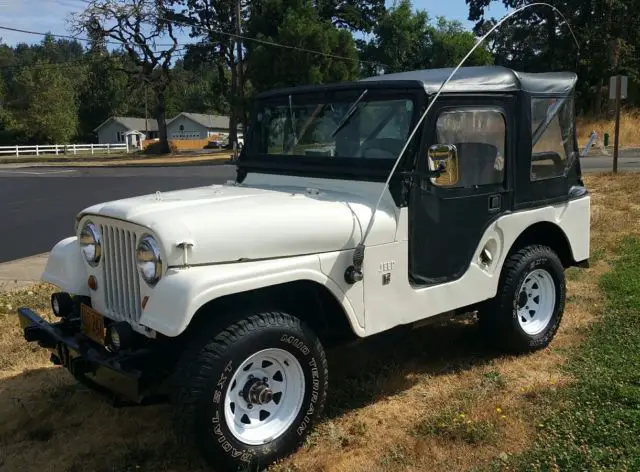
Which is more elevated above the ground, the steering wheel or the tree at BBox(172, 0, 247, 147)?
the tree at BBox(172, 0, 247, 147)

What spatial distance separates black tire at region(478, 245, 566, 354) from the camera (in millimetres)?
4426

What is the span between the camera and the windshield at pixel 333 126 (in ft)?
12.7

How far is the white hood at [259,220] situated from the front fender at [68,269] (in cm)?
38

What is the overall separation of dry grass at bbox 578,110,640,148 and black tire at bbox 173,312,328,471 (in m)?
29.9

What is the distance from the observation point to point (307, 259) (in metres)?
3.32

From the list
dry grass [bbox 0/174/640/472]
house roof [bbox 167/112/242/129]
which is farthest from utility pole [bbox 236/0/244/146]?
house roof [bbox 167/112/242/129]

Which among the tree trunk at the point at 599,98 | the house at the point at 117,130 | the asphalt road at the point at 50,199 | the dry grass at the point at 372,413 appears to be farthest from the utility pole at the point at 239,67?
the house at the point at 117,130

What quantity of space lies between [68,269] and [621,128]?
3292 cm

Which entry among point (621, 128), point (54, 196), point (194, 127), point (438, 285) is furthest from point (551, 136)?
point (194, 127)

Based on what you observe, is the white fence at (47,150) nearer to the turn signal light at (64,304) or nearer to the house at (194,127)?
the house at (194,127)

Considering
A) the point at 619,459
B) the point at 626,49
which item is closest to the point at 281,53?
the point at 626,49

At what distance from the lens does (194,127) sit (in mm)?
76438

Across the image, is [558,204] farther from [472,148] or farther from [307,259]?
[307,259]

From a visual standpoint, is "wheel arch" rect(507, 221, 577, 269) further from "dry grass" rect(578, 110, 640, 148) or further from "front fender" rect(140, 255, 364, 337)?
"dry grass" rect(578, 110, 640, 148)
